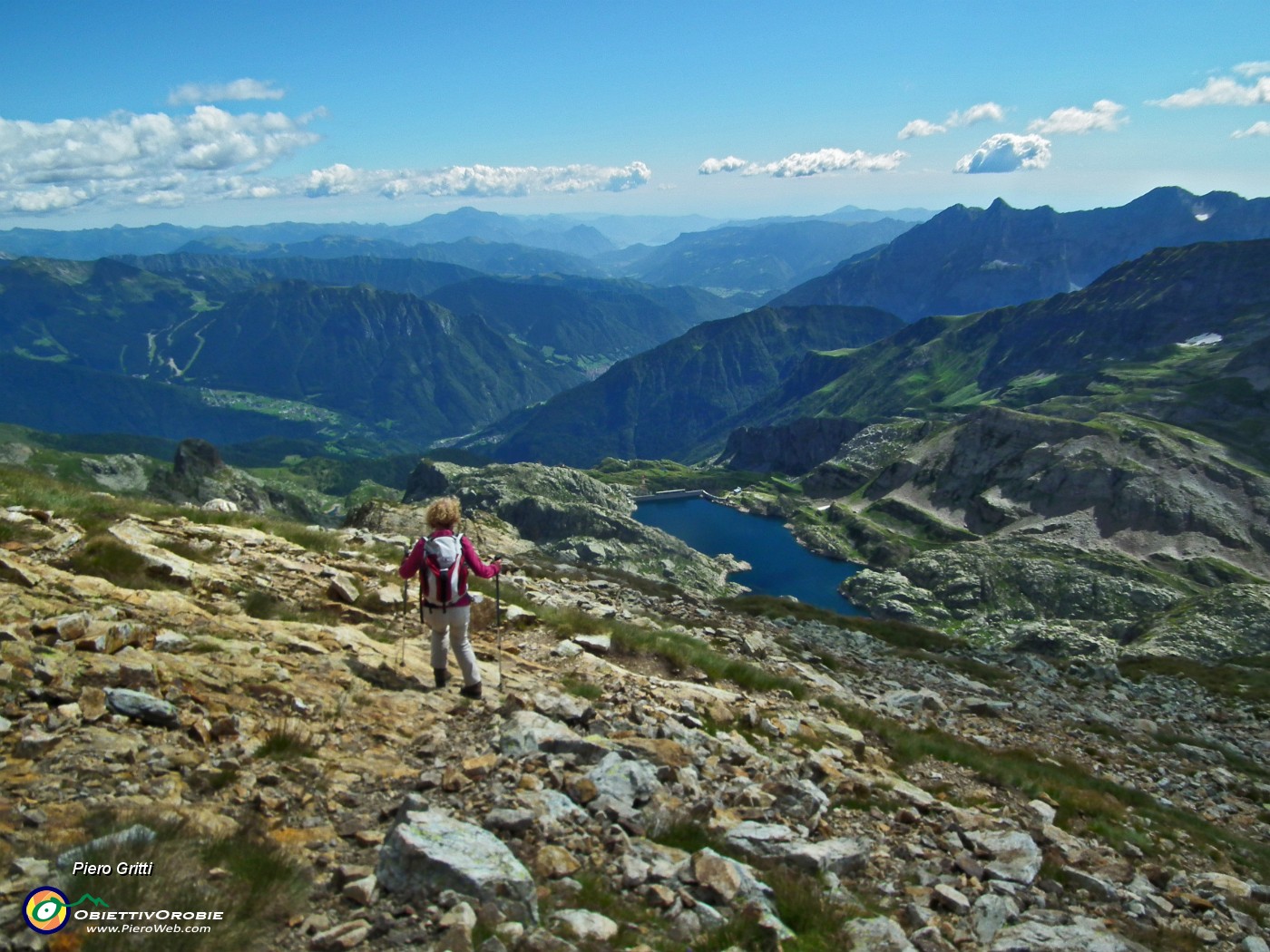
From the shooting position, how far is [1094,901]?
10.5m

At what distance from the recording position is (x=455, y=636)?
1181 cm

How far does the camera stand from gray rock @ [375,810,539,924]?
22.2 ft

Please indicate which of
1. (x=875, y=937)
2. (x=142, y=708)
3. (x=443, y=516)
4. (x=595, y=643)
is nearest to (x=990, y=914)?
(x=875, y=937)

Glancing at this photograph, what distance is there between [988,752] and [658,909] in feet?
44.7

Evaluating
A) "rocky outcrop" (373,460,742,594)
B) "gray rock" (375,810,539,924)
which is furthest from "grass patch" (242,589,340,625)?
"rocky outcrop" (373,460,742,594)

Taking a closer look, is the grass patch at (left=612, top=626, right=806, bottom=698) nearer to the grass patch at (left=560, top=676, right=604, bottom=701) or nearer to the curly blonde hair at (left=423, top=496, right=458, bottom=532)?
the grass patch at (left=560, top=676, right=604, bottom=701)

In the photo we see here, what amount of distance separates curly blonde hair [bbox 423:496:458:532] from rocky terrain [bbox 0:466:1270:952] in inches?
99.0

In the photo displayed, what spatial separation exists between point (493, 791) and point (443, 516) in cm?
497

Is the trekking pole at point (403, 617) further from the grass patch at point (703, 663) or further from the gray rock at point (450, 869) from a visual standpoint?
the gray rock at point (450, 869)

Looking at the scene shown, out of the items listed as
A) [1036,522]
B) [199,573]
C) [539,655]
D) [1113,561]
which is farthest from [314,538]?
[1036,522]

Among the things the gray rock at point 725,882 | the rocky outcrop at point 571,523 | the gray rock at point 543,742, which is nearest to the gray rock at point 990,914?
the gray rock at point 725,882

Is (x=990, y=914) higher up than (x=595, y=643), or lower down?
lower down

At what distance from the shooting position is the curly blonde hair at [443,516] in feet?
39.9

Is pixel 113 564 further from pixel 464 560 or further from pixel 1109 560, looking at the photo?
pixel 1109 560
